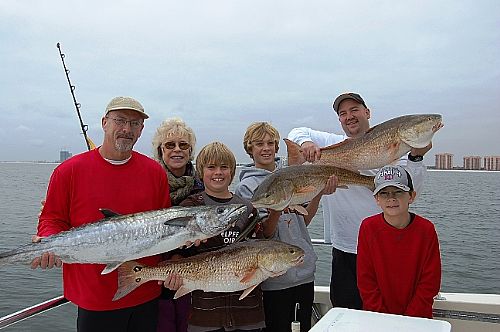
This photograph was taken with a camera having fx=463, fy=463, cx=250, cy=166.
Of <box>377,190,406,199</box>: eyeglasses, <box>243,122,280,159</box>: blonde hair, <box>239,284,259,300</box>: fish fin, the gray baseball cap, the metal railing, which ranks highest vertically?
<box>243,122,280,159</box>: blonde hair

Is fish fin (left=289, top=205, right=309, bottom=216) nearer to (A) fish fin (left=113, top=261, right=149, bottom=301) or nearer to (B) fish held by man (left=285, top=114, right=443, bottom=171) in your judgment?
(B) fish held by man (left=285, top=114, right=443, bottom=171)

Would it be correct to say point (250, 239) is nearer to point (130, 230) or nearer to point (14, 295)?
point (130, 230)

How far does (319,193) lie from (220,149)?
903 mm

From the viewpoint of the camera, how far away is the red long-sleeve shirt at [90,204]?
3395 millimetres

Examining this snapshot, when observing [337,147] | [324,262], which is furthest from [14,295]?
[337,147]

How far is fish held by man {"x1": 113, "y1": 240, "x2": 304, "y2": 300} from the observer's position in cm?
334

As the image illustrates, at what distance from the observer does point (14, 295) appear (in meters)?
12.9

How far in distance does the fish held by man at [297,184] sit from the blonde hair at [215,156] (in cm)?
32

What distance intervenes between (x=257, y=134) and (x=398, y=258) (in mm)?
1552

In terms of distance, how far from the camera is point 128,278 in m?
3.32

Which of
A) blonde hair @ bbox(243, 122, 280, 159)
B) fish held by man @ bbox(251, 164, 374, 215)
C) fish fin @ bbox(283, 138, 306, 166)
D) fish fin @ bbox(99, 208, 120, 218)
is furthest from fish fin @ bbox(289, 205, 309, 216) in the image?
fish fin @ bbox(99, 208, 120, 218)

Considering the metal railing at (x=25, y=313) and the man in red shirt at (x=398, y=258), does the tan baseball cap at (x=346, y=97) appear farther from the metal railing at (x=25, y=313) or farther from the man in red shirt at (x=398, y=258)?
the metal railing at (x=25, y=313)

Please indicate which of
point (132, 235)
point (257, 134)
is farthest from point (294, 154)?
point (132, 235)

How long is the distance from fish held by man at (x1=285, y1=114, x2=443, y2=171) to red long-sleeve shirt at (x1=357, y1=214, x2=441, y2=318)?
55cm
